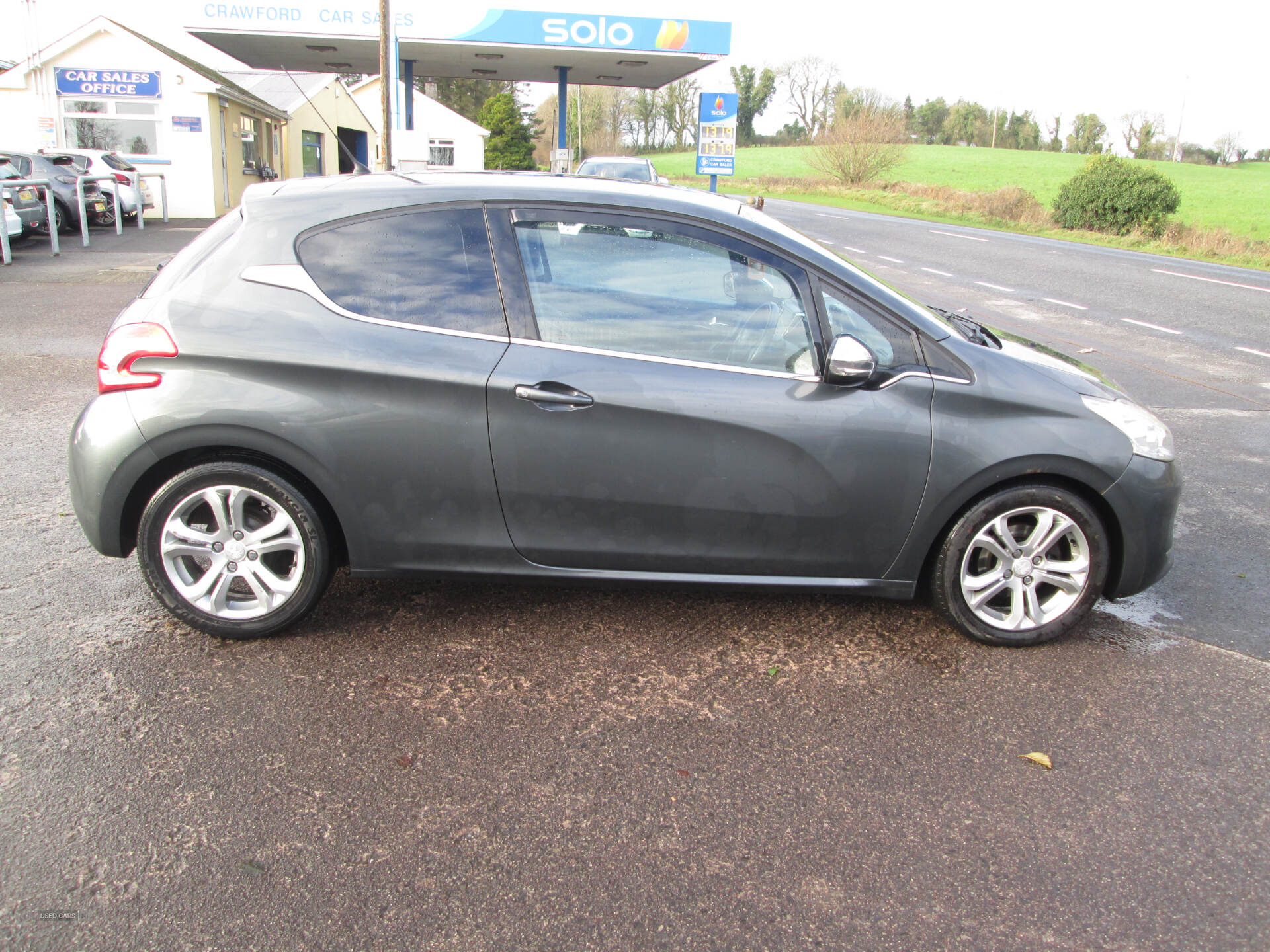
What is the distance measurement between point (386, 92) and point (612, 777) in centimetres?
2072

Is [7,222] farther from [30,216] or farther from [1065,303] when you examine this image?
[1065,303]

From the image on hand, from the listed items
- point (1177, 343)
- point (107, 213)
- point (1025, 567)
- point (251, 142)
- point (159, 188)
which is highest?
point (251, 142)

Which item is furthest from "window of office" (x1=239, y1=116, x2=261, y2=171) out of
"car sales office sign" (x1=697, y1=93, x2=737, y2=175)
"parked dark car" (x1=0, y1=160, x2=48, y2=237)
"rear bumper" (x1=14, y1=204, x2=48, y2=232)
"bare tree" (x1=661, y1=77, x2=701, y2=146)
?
"bare tree" (x1=661, y1=77, x2=701, y2=146)

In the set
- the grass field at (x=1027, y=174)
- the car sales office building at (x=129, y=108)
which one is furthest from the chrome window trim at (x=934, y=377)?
the grass field at (x=1027, y=174)

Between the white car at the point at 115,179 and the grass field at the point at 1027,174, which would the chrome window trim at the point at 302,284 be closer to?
the white car at the point at 115,179

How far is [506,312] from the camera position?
11.6ft

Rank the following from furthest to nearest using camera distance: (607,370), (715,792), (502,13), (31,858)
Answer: (502,13) < (607,370) < (715,792) < (31,858)

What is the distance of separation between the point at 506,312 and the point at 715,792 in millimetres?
1799

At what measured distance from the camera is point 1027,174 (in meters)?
63.1

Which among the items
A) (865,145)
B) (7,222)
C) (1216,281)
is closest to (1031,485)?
(1216,281)

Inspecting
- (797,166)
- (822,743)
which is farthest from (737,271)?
(797,166)

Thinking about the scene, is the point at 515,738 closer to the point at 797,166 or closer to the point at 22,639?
the point at 22,639

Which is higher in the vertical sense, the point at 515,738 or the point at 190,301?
the point at 190,301

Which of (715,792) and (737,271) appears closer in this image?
(715,792)
